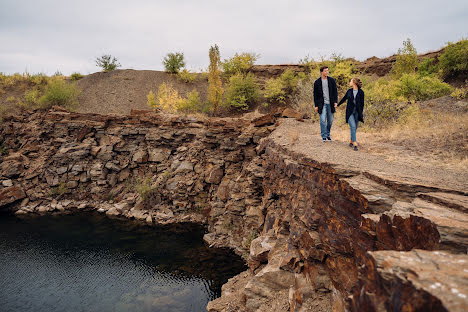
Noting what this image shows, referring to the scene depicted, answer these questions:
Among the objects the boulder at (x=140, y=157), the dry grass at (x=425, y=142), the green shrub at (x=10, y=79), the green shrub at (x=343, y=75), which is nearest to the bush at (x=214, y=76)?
the boulder at (x=140, y=157)

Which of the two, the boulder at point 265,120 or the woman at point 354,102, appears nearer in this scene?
the woman at point 354,102

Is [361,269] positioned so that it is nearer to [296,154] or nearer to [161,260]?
[296,154]

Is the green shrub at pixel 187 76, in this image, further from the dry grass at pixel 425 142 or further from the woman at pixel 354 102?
the woman at pixel 354 102

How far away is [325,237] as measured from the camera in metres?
4.41

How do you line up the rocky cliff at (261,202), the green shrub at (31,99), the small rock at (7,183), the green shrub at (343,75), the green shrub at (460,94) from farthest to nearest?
the green shrub at (31,99)
the green shrub at (343,75)
the small rock at (7,183)
the green shrub at (460,94)
the rocky cliff at (261,202)

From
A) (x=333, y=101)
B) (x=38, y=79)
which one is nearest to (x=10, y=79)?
(x=38, y=79)

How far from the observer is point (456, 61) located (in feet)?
63.6

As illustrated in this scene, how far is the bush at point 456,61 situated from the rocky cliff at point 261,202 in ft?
53.5

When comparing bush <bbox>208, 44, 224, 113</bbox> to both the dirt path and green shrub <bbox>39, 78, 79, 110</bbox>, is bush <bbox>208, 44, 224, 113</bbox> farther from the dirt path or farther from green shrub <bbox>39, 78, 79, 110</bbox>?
the dirt path

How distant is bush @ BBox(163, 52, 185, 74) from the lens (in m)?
34.8

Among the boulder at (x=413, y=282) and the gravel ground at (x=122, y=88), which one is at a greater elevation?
the gravel ground at (x=122, y=88)

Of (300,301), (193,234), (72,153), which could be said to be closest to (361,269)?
(300,301)

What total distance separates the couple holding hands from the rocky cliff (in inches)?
67.4

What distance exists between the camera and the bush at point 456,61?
62.4 feet
